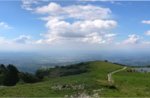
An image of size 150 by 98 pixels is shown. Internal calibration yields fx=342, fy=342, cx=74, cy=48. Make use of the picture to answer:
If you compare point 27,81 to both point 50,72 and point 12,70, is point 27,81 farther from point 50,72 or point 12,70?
point 50,72

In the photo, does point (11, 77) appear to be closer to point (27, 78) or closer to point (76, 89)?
point (27, 78)

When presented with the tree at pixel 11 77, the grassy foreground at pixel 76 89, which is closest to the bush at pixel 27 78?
the tree at pixel 11 77

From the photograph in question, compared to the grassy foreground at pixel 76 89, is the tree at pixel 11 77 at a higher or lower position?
higher

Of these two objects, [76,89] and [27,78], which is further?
[27,78]

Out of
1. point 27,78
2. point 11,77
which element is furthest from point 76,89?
point 27,78

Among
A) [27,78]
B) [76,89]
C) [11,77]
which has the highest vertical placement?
[11,77]

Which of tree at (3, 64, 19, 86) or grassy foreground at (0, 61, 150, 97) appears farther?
tree at (3, 64, 19, 86)

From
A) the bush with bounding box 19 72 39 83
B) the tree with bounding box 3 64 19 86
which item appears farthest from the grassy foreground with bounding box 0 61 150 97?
the bush with bounding box 19 72 39 83

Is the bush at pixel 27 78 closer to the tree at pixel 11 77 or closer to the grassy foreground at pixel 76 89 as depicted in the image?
the tree at pixel 11 77

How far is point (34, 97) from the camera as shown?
51969 mm

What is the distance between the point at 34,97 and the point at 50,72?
3865 inches

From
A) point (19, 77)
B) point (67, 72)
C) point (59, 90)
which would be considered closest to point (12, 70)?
point (19, 77)

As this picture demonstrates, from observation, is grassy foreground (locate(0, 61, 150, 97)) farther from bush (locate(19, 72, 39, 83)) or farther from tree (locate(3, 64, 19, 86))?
bush (locate(19, 72, 39, 83))

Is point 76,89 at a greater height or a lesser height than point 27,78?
lesser
